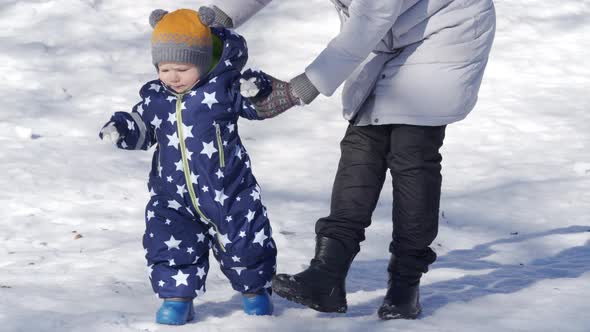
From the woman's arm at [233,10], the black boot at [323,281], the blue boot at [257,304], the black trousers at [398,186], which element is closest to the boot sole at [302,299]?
the black boot at [323,281]

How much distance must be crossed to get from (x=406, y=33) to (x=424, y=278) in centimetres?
124

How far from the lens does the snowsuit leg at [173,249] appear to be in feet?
11.3

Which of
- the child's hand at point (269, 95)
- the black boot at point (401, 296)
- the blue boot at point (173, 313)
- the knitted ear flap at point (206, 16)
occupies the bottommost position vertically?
the blue boot at point (173, 313)

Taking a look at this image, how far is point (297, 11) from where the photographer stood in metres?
8.85

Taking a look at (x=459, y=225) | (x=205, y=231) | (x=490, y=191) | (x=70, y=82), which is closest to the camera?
(x=205, y=231)

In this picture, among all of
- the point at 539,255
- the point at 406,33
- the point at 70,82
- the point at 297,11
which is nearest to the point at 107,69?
the point at 70,82

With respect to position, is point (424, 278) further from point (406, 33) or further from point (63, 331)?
point (63, 331)

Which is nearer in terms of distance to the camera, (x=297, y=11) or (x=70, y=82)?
(x=70, y=82)

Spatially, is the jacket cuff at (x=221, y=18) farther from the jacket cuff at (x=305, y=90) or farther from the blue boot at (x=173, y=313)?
the blue boot at (x=173, y=313)

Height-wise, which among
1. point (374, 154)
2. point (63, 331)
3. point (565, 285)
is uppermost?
point (374, 154)

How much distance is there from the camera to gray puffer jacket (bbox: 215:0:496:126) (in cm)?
349

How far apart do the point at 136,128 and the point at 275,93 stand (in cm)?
48

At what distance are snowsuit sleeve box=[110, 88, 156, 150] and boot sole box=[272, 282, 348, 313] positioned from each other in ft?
2.12

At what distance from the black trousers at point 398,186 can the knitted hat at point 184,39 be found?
658 millimetres
